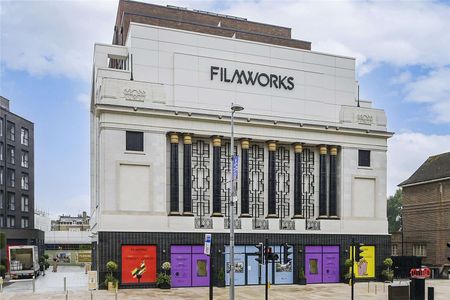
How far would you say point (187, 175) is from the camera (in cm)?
3919

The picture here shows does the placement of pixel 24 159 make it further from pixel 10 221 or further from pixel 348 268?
pixel 348 268

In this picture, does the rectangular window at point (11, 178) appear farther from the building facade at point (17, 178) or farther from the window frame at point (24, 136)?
the window frame at point (24, 136)

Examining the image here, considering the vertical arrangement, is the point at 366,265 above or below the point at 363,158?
below

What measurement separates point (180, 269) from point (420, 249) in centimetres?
3318

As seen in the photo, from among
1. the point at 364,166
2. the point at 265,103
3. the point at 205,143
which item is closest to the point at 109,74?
the point at 205,143

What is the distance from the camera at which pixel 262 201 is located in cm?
4172

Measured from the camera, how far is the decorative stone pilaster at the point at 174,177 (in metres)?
38.7

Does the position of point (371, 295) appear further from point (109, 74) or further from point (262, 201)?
point (109, 74)

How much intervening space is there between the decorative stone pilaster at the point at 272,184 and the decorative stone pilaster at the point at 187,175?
6.60 m

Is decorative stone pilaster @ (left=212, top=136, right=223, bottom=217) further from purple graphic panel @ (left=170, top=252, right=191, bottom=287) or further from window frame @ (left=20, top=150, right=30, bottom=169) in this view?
window frame @ (left=20, top=150, right=30, bottom=169)

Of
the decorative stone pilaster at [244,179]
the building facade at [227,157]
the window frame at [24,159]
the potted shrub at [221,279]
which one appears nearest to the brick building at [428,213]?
the building facade at [227,157]

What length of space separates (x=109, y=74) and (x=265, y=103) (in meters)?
12.7

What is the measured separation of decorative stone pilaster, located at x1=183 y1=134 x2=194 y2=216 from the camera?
38938 mm

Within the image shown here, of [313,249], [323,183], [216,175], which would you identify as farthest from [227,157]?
[313,249]
